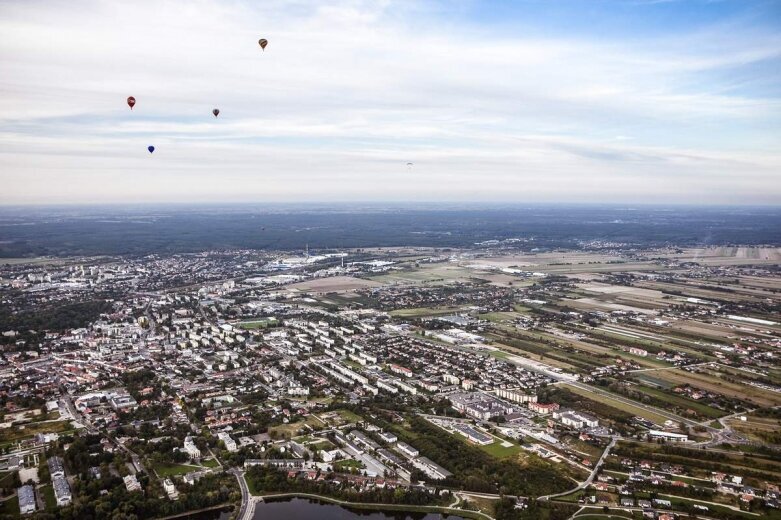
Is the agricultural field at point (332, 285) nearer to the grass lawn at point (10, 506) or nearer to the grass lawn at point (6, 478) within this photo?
the grass lawn at point (6, 478)

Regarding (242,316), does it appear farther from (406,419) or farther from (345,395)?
(406,419)

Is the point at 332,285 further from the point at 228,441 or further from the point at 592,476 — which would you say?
the point at 592,476

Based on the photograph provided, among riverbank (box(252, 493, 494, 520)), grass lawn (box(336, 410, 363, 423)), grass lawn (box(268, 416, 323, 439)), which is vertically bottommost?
riverbank (box(252, 493, 494, 520))

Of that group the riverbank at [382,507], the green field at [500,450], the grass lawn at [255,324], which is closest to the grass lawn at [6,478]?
the riverbank at [382,507]

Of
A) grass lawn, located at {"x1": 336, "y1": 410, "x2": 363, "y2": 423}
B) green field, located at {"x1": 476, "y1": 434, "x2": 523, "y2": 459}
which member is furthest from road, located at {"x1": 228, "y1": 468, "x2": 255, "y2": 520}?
green field, located at {"x1": 476, "y1": 434, "x2": 523, "y2": 459}

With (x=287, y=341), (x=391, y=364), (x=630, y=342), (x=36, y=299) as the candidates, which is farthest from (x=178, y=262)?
(x=630, y=342)

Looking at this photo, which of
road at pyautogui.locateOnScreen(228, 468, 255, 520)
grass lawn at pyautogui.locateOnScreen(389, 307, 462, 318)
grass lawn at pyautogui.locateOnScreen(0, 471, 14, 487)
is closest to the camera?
road at pyautogui.locateOnScreen(228, 468, 255, 520)

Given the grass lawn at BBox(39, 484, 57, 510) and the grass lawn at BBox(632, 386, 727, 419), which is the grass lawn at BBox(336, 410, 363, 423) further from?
the grass lawn at BBox(632, 386, 727, 419)
